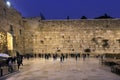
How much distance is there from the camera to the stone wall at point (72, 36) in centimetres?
3906

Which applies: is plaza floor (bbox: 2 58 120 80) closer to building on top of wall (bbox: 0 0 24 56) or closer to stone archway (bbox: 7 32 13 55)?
building on top of wall (bbox: 0 0 24 56)

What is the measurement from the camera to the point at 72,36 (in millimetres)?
39250

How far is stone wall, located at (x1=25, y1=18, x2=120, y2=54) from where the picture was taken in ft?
128

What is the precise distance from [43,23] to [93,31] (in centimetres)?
708

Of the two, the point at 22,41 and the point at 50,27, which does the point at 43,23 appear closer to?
the point at 50,27

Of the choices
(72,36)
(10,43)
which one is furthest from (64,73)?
(72,36)

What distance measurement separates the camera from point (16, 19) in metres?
34.4

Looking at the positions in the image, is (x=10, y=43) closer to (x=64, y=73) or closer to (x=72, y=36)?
(x=72, y=36)

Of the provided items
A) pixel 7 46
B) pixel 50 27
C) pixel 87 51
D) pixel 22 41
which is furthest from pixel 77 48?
pixel 7 46

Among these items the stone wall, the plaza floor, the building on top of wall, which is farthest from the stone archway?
the stone wall

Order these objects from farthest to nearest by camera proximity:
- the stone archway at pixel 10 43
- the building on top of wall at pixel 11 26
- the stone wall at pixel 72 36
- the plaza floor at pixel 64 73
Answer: the stone wall at pixel 72 36 → the stone archway at pixel 10 43 → the building on top of wall at pixel 11 26 → the plaza floor at pixel 64 73

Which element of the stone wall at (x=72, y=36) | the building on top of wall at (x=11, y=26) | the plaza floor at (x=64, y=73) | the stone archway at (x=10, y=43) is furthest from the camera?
the stone wall at (x=72, y=36)

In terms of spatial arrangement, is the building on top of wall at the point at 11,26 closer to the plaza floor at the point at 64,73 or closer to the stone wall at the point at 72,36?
the stone wall at the point at 72,36

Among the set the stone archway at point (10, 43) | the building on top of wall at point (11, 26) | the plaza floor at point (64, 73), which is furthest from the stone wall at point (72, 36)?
the plaza floor at point (64, 73)
